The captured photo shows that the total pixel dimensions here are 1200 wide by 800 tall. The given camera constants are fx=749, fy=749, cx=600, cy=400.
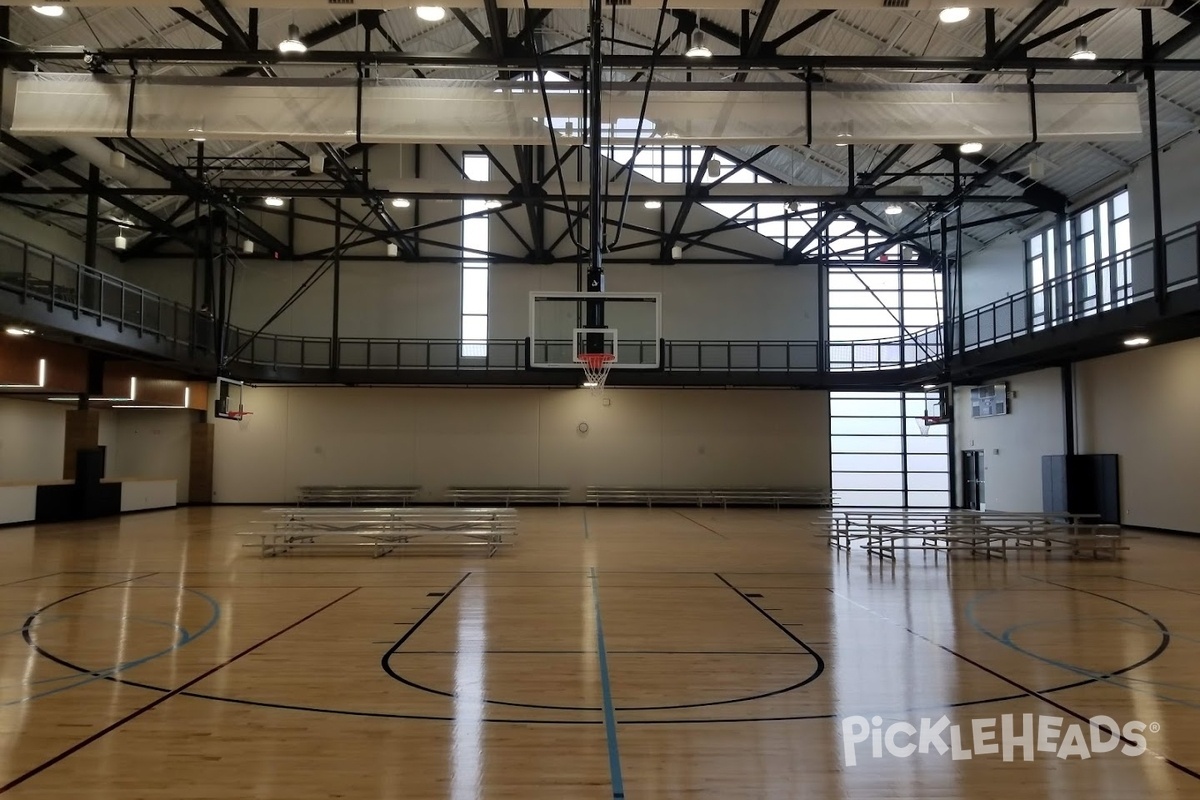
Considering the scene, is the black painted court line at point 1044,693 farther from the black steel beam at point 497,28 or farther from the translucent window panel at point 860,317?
the translucent window panel at point 860,317

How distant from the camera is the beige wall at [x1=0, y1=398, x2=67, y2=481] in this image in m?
21.9

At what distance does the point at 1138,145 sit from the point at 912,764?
1922cm

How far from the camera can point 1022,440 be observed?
22984mm

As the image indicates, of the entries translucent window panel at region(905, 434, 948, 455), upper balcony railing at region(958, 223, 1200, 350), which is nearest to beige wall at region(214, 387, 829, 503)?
translucent window panel at region(905, 434, 948, 455)

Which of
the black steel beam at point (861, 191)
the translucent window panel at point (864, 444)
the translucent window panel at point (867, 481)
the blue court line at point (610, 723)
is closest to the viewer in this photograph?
the blue court line at point (610, 723)

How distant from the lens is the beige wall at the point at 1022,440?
21625mm

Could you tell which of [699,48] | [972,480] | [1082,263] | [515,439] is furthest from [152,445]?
[1082,263]

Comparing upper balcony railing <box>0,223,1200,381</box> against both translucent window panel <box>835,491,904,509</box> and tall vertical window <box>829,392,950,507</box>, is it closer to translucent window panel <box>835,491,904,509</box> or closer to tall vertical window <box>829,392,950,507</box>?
tall vertical window <box>829,392,950,507</box>

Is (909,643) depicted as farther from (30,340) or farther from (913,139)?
(30,340)

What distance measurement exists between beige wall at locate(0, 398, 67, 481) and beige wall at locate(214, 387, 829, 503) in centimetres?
473

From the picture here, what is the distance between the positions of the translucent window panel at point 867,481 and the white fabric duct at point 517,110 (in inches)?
638

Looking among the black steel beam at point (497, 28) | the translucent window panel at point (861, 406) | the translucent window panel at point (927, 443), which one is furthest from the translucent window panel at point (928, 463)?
the black steel beam at point (497, 28)

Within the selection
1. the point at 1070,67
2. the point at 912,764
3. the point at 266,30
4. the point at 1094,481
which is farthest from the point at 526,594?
the point at 1094,481

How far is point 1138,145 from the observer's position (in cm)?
1772
